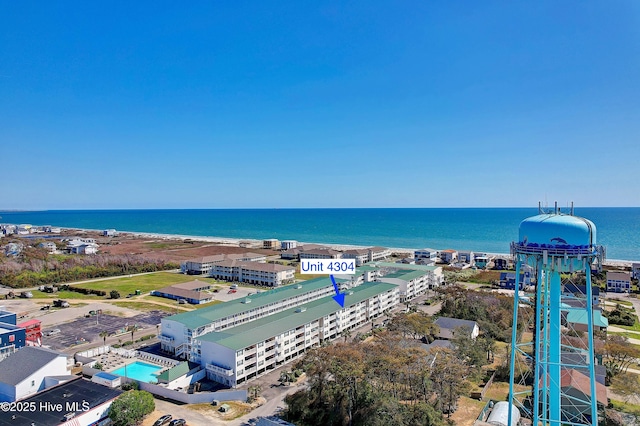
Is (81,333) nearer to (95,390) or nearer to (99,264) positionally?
(95,390)

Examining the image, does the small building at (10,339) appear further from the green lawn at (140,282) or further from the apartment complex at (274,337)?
the green lawn at (140,282)

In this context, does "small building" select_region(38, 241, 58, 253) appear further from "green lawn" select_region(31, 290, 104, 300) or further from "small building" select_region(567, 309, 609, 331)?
"small building" select_region(567, 309, 609, 331)

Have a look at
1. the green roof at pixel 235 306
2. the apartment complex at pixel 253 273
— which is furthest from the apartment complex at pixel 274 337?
the apartment complex at pixel 253 273

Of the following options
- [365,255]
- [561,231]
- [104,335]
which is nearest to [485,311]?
[561,231]

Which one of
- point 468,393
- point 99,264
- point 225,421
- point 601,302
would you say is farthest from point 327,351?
point 99,264

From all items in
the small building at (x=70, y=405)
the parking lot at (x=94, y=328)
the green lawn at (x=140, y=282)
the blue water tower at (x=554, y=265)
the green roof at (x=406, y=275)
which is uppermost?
the blue water tower at (x=554, y=265)

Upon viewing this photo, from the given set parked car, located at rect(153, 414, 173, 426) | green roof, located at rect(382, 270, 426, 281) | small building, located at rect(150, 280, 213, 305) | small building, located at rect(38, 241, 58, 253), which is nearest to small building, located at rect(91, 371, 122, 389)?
parked car, located at rect(153, 414, 173, 426)
